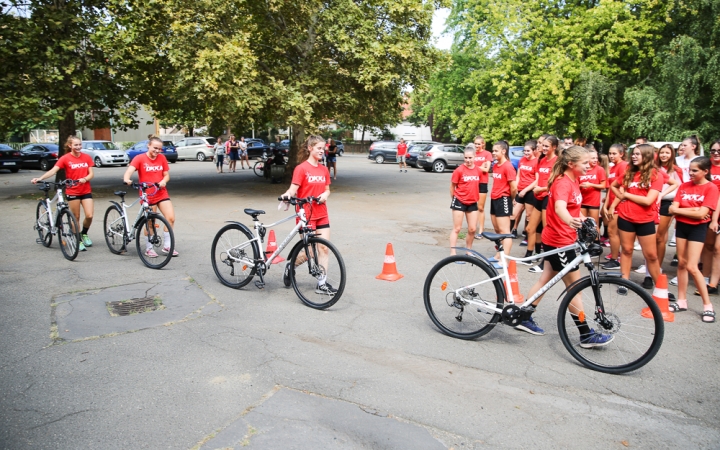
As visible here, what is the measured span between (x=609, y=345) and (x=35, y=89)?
1582 cm

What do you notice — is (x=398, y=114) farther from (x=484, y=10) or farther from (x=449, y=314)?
(x=449, y=314)

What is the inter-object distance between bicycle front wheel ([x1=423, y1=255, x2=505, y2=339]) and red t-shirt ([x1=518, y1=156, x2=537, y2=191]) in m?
4.44

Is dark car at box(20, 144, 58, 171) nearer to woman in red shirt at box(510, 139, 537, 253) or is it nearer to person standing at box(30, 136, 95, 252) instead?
person standing at box(30, 136, 95, 252)

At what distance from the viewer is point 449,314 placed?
17.9 ft

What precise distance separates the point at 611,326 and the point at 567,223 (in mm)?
968

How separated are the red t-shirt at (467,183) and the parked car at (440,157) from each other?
2199 centimetres

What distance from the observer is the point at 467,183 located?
789 cm

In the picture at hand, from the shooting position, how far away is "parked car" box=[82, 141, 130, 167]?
31.6 metres

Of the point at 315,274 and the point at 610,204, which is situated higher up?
the point at 610,204

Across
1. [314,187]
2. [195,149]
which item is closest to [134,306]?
[314,187]

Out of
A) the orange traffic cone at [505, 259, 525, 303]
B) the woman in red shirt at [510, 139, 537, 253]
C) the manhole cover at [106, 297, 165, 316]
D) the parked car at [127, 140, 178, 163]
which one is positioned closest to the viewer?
the orange traffic cone at [505, 259, 525, 303]

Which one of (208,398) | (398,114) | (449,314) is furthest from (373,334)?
(398,114)

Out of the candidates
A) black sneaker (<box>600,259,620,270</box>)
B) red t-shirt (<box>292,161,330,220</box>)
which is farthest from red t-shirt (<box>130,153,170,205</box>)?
black sneaker (<box>600,259,620,270</box>)

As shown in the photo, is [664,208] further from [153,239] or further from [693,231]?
[153,239]
